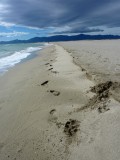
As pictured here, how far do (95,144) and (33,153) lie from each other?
54.5 inches

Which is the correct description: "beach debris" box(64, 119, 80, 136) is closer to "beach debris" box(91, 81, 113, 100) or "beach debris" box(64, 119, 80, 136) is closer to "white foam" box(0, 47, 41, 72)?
"beach debris" box(91, 81, 113, 100)

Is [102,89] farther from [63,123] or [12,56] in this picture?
[12,56]

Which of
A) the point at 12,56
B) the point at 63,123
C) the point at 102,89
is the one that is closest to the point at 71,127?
the point at 63,123

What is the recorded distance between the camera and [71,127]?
597 cm

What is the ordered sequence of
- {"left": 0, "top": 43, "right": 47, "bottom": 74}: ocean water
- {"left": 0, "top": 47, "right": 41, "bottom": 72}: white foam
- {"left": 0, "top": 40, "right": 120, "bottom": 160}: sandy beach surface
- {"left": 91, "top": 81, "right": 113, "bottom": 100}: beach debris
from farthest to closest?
{"left": 0, "top": 43, "right": 47, "bottom": 74}: ocean water → {"left": 0, "top": 47, "right": 41, "bottom": 72}: white foam → {"left": 91, "top": 81, "right": 113, "bottom": 100}: beach debris → {"left": 0, "top": 40, "right": 120, "bottom": 160}: sandy beach surface

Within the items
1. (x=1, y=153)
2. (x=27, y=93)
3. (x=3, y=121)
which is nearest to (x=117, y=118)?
(x=1, y=153)

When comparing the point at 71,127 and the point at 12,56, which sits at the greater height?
the point at 71,127

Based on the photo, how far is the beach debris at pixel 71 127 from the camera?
19.0 ft

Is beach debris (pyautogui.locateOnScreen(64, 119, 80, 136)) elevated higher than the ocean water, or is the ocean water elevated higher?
beach debris (pyautogui.locateOnScreen(64, 119, 80, 136))

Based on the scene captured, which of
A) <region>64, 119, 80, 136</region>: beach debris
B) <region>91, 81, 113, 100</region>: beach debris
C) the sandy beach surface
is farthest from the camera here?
<region>91, 81, 113, 100</region>: beach debris

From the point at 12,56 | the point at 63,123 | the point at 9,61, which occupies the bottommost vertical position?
the point at 12,56

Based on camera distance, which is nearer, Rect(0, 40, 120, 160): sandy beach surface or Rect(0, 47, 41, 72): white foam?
Rect(0, 40, 120, 160): sandy beach surface

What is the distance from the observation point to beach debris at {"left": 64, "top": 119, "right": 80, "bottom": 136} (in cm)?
578

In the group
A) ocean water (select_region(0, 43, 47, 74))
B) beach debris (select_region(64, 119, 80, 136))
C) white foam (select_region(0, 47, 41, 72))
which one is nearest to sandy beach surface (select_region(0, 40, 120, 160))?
beach debris (select_region(64, 119, 80, 136))
